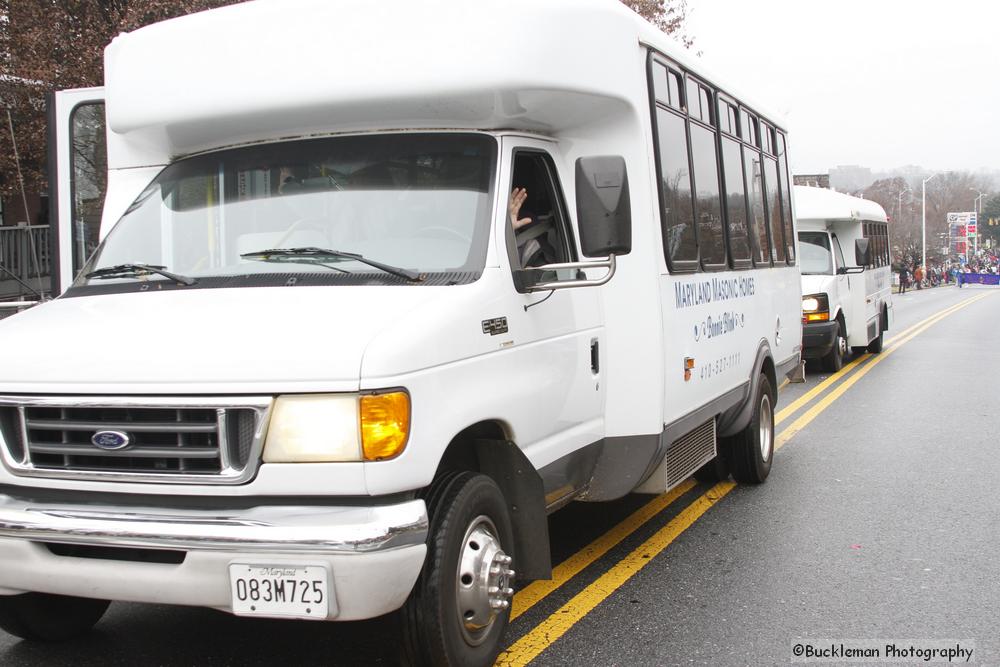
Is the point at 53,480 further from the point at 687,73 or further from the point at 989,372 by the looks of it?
the point at 989,372

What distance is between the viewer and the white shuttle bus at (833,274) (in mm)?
15406

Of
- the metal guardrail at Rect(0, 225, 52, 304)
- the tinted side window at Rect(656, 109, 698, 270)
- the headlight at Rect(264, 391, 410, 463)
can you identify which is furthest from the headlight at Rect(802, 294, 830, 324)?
the metal guardrail at Rect(0, 225, 52, 304)

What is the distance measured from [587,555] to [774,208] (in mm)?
4038

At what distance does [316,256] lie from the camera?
4191mm

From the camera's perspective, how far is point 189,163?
4.91 m

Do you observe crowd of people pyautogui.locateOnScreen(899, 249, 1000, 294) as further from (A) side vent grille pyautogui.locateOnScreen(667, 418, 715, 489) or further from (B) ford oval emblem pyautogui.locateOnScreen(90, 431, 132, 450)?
(B) ford oval emblem pyautogui.locateOnScreen(90, 431, 132, 450)

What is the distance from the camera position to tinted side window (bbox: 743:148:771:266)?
777 cm

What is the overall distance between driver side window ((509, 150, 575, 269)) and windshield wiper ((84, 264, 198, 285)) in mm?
1403

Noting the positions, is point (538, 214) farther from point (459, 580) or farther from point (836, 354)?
point (836, 354)

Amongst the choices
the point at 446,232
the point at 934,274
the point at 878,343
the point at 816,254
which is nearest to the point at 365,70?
the point at 446,232

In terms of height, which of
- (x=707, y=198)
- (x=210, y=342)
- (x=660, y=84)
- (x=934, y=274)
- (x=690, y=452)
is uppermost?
(x=934, y=274)

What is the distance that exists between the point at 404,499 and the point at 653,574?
2490mm

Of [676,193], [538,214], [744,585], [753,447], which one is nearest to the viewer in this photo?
[538,214]

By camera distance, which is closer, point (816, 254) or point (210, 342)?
point (210, 342)
